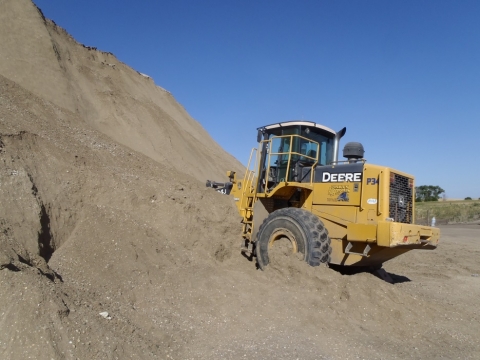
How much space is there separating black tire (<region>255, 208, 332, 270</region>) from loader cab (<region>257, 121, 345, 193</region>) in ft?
3.02

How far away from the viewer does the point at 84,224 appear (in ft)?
21.5

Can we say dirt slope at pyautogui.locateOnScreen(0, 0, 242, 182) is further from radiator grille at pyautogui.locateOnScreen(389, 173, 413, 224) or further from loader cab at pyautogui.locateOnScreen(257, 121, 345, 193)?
Result: radiator grille at pyautogui.locateOnScreen(389, 173, 413, 224)

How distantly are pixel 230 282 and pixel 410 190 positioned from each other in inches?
154

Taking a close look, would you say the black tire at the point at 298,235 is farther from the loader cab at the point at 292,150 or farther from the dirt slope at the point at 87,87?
the dirt slope at the point at 87,87

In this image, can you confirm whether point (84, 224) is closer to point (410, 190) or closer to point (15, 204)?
point (15, 204)

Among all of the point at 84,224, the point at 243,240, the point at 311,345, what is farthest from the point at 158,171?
the point at 311,345

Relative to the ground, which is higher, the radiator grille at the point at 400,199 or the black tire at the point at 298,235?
the radiator grille at the point at 400,199

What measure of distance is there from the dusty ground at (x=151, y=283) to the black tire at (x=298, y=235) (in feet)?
0.99

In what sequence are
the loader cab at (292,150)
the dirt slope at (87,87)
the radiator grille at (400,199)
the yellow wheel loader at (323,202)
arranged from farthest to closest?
the dirt slope at (87,87) → the loader cab at (292,150) → the radiator grille at (400,199) → the yellow wheel loader at (323,202)

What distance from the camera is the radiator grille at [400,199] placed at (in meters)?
7.66

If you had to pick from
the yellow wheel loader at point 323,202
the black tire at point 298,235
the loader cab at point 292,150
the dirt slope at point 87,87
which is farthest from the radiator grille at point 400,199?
the dirt slope at point 87,87

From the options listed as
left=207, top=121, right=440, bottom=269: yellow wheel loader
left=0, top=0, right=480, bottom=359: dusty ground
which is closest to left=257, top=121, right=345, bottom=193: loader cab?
left=207, top=121, right=440, bottom=269: yellow wheel loader

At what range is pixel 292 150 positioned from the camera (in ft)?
29.1

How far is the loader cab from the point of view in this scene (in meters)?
8.89
